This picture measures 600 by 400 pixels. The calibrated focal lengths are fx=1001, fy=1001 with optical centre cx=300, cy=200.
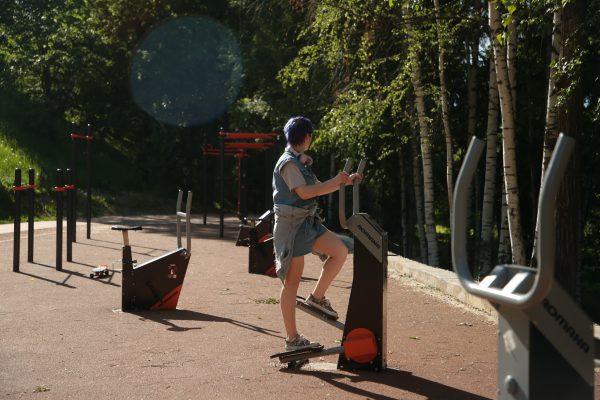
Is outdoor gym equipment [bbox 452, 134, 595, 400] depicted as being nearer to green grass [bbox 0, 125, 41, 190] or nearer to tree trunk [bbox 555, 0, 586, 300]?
tree trunk [bbox 555, 0, 586, 300]

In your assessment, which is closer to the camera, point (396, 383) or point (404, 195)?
point (396, 383)

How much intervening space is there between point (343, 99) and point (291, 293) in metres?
13.0

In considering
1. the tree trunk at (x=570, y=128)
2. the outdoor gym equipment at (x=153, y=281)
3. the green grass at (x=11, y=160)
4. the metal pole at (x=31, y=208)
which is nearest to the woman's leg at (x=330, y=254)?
the outdoor gym equipment at (x=153, y=281)

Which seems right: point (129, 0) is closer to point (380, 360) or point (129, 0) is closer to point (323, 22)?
point (323, 22)

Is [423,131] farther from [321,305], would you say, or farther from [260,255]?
[321,305]

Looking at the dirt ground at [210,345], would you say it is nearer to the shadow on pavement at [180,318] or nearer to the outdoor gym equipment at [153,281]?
the shadow on pavement at [180,318]

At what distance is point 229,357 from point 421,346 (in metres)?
1.53

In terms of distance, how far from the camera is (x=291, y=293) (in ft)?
21.0

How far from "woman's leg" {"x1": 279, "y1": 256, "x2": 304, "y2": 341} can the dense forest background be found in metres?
3.97

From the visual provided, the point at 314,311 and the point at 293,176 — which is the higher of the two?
the point at 293,176

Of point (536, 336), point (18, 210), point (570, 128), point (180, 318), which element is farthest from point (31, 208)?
point (536, 336)

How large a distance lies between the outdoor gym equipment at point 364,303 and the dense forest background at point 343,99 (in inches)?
150

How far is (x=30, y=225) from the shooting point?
45.8 ft

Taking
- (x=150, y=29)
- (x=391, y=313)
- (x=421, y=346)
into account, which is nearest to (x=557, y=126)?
(x=391, y=313)
